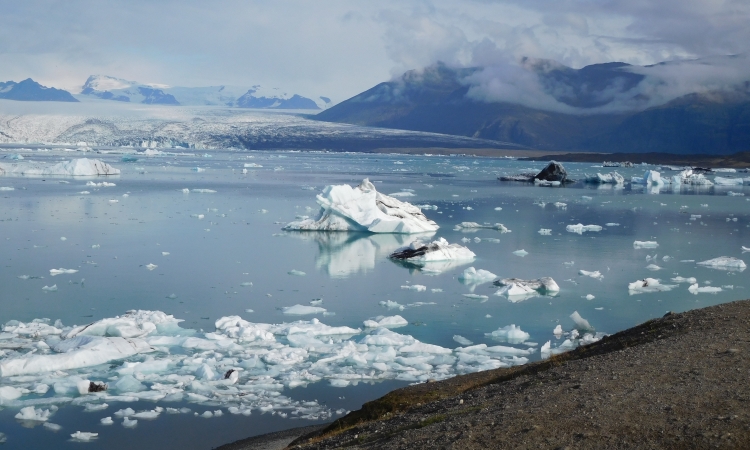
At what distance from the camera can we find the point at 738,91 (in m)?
163

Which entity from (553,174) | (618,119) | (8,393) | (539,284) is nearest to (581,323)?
(539,284)

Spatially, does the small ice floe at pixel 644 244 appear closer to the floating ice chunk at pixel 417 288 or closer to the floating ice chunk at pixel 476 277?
the floating ice chunk at pixel 476 277

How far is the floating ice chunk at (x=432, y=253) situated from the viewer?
15039 millimetres

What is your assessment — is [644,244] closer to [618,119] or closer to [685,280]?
[685,280]

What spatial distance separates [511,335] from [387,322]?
5.44 feet

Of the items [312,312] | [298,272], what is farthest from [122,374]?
[298,272]

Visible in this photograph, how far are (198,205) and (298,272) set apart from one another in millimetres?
12095

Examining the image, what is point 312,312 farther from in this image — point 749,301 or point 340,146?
point 340,146

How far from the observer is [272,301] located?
11.4 m

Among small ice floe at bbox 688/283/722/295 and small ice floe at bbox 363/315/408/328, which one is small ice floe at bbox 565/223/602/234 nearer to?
small ice floe at bbox 688/283/722/295

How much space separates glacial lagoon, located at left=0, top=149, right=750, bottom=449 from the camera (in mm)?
7090

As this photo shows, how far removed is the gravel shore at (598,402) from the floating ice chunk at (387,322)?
2936mm

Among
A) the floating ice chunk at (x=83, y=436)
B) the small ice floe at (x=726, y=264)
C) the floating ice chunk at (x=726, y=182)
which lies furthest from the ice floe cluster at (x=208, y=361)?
the floating ice chunk at (x=726, y=182)

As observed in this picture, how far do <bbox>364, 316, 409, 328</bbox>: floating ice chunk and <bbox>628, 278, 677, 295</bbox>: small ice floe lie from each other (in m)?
4.40
